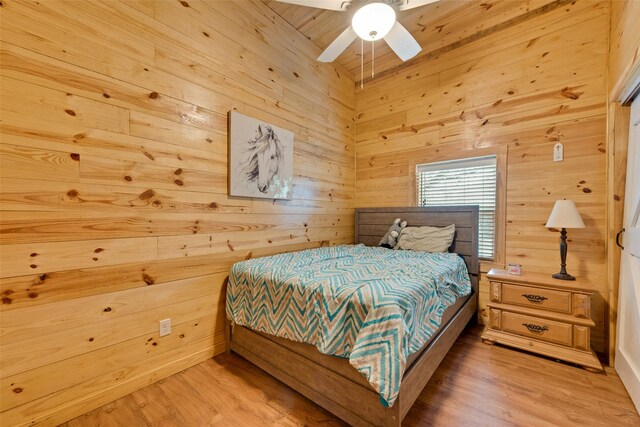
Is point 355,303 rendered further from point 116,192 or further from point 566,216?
point 566,216

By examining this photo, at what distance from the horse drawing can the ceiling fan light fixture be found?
114 cm

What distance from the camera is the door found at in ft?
5.31

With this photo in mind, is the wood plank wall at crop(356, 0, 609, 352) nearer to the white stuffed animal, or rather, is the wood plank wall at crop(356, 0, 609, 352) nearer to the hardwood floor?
the white stuffed animal

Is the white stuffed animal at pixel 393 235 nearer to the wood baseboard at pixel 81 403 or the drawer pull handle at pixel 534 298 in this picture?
the drawer pull handle at pixel 534 298

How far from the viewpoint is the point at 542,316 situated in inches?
82.1

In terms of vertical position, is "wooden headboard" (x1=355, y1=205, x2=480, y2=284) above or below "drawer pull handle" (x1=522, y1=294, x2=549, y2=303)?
above

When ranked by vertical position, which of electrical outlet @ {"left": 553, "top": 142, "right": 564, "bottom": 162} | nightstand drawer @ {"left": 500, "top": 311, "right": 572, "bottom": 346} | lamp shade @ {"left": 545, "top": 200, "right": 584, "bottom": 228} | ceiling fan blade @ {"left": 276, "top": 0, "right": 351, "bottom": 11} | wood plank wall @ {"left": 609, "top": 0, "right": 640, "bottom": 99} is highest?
ceiling fan blade @ {"left": 276, "top": 0, "right": 351, "bottom": 11}

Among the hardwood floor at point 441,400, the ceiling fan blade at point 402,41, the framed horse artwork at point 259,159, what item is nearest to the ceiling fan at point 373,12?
the ceiling fan blade at point 402,41

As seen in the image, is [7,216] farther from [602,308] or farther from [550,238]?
[602,308]

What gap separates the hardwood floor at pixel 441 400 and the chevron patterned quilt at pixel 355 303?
0.40 m

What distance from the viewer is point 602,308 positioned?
2.18 metres

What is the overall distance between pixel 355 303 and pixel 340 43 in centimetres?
202

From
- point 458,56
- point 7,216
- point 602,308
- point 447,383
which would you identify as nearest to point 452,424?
point 447,383

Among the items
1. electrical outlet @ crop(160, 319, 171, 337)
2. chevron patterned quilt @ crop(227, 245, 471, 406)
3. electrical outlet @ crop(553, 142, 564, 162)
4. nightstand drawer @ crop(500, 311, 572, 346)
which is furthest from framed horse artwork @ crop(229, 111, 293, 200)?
electrical outlet @ crop(553, 142, 564, 162)
